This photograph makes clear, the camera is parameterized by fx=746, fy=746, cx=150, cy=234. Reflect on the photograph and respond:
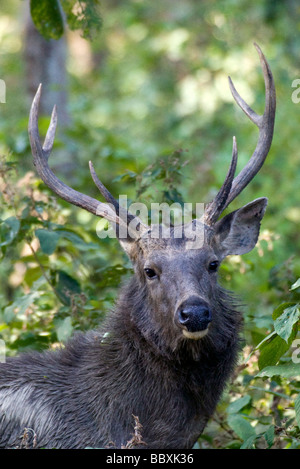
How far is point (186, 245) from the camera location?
4.89m

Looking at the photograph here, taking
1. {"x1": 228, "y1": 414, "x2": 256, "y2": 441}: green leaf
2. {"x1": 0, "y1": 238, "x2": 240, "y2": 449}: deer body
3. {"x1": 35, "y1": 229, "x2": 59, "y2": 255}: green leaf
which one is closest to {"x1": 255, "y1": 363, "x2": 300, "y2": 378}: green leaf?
{"x1": 0, "y1": 238, "x2": 240, "y2": 449}: deer body

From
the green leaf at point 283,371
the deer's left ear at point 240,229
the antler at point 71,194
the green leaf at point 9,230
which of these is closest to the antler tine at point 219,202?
the deer's left ear at point 240,229

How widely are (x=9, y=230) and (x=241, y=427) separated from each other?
8.15 feet

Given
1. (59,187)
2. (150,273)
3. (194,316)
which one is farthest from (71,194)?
(194,316)

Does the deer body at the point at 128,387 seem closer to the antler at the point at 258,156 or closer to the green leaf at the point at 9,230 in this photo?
the antler at the point at 258,156

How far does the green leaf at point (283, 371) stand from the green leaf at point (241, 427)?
752 millimetres

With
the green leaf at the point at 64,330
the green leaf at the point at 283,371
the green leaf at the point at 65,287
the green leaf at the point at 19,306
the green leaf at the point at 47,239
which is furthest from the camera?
the green leaf at the point at 65,287

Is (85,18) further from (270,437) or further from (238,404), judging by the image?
(270,437)

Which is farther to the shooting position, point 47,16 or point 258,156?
point 47,16

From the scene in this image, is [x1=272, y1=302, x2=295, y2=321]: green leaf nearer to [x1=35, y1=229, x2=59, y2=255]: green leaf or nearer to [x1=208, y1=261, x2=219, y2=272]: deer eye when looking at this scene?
[x1=208, y1=261, x2=219, y2=272]: deer eye

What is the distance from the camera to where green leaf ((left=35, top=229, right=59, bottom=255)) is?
5.76 metres

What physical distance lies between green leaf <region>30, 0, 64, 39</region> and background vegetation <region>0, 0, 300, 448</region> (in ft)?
0.04

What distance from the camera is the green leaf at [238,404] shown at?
525 cm

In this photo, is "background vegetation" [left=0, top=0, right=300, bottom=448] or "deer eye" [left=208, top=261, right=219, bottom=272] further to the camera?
"background vegetation" [left=0, top=0, right=300, bottom=448]
